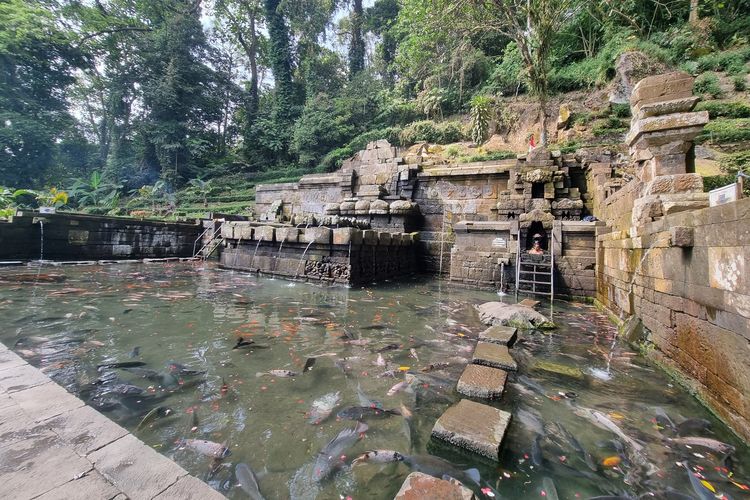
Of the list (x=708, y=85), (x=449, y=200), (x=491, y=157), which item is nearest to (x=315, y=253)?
(x=449, y=200)

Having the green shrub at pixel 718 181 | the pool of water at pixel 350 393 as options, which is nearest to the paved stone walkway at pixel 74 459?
the pool of water at pixel 350 393

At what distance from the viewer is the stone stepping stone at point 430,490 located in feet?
4.58

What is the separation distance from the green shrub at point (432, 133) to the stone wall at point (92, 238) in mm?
15201

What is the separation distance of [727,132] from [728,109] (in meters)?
2.54

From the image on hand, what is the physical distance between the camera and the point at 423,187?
1202 cm

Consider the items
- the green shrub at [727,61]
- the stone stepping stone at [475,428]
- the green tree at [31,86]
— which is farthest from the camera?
the green tree at [31,86]

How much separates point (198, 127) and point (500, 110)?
1056 inches

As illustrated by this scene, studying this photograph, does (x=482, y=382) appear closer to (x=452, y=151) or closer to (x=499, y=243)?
(x=499, y=243)

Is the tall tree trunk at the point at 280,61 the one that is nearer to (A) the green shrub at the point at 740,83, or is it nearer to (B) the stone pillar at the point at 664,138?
(B) the stone pillar at the point at 664,138

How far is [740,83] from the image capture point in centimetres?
1323

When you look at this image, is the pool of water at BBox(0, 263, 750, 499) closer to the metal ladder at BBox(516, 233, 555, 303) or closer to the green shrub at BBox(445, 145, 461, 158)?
the metal ladder at BBox(516, 233, 555, 303)

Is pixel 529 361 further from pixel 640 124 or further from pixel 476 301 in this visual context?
pixel 640 124

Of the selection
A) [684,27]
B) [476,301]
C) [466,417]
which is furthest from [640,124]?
[684,27]

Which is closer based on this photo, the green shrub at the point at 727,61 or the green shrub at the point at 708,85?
the green shrub at the point at 708,85
